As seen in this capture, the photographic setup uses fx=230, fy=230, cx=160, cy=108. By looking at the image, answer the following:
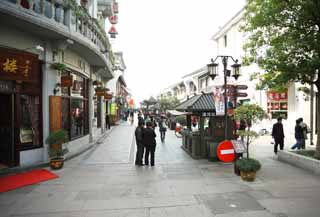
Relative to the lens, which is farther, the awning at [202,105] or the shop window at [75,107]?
the shop window at [75,107]

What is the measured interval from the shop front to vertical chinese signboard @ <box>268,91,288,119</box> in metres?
17.2

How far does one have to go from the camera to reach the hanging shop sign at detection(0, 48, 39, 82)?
284 inches

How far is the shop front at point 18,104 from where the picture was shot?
7.50 m

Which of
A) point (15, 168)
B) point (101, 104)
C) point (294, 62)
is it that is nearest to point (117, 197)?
point (15, 168)

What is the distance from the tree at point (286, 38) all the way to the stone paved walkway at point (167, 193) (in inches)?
125

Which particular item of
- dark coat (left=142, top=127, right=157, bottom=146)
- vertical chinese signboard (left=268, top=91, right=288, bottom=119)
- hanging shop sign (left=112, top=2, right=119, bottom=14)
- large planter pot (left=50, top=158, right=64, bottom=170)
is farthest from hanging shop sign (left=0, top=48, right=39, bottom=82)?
vertical chinese signboard (left=268, top=91, right=288, bottom=119)

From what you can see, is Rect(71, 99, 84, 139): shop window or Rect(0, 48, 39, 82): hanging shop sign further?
Rect(71, 99, 84, 139): shop window

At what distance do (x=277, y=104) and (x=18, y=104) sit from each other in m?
18.5

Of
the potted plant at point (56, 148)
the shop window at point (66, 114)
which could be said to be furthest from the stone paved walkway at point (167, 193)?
the shop window at point (66, 114)

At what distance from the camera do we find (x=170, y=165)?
9078 mm

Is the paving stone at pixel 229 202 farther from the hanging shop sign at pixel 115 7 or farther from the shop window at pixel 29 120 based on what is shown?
the hanging shop sign at pixel 115 7

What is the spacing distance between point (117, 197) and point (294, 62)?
7.58m

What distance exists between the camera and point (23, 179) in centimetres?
721

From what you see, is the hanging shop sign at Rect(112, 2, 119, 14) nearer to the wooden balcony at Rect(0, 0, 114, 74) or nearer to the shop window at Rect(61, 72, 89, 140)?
the shop window at Rect(61, 72, 89, 140)
